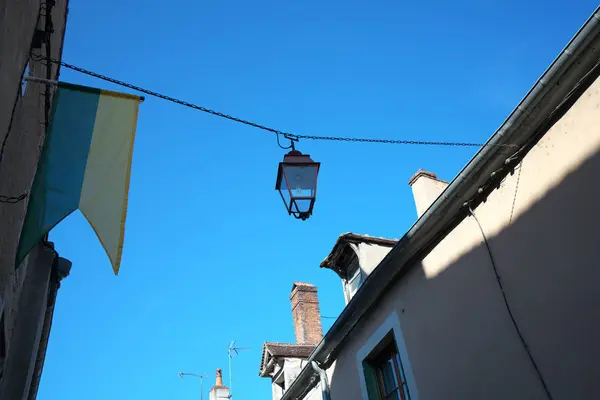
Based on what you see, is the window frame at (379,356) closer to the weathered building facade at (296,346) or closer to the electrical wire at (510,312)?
the electrical wire at (510,312)

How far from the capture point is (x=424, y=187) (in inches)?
404

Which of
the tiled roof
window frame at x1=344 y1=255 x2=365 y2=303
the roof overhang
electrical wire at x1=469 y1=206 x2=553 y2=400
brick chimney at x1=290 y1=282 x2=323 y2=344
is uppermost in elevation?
brick chimney at x1=290 y1=282 x2=323 y2=344

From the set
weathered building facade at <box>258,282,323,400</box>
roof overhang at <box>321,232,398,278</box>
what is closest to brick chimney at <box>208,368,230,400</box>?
weathered building facade at <box>258,282,323,400</box>

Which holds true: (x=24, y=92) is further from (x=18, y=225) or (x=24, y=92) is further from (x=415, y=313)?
(x=415, y=313)

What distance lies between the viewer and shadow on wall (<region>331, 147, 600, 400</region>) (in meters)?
5.09

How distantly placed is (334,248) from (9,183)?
6.35 metres

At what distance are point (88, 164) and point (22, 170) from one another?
5.39 feet

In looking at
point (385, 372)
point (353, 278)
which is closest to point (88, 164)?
point (385, 372)

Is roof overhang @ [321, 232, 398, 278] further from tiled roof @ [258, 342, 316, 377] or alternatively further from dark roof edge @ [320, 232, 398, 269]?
tiled roof @ [258, 342, 316, 377]

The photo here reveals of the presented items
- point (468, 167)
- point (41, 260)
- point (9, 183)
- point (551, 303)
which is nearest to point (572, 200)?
point (551, 303)

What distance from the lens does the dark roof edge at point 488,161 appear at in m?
5.37

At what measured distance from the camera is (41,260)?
7258mm

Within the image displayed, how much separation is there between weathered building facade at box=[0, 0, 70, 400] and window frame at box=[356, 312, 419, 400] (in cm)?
429

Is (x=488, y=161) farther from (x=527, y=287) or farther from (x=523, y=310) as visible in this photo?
(x=523, y=310)
